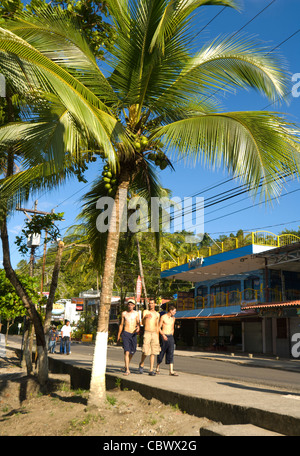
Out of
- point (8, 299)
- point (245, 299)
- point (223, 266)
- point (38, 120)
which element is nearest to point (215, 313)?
point (245, 299)

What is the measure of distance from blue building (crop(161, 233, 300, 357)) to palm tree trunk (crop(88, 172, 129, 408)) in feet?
56.8

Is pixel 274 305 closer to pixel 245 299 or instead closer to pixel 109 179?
pixel 245 299

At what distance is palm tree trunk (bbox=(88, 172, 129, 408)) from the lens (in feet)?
21.4

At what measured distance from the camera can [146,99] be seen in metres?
7.34

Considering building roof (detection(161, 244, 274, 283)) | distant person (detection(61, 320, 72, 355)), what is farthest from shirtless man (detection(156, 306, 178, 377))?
building roof (detection(161, 244, 274, 283))

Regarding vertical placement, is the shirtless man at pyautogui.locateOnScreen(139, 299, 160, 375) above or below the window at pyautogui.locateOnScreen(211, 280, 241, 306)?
below

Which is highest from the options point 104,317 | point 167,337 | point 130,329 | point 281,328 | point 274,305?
point 274,305

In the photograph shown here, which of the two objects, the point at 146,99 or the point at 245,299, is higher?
the point at 146,99

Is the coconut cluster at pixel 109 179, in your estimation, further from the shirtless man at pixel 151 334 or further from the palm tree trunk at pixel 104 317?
the shirtless man at pixel 151 334

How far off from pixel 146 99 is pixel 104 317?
3.59 meters

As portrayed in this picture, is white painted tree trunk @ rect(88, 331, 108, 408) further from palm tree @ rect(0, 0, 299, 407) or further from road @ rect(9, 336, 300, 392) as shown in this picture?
road @ rect(9, 336, 300, 392)

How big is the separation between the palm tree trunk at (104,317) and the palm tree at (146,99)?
2cm

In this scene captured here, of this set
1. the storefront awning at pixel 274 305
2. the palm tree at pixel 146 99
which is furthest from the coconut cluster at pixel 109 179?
the storefront awning at pixel 274 305
